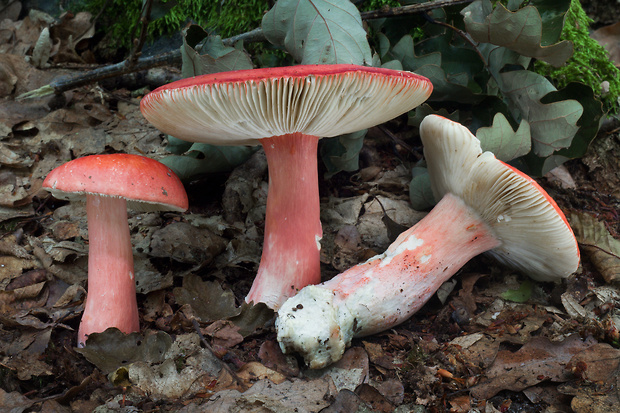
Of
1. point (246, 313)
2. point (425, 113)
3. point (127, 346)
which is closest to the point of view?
point (127, 346)

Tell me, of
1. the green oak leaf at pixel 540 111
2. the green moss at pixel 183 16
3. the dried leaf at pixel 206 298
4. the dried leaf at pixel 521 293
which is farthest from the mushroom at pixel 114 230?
the green oak leaf at pixel 540 111

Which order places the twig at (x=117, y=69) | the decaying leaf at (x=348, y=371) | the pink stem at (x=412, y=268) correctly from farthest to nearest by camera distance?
the twig at (x=117, y=69)
the pink stem at (x=412, y=268)
the decaying leaf at (x=348, y=371)

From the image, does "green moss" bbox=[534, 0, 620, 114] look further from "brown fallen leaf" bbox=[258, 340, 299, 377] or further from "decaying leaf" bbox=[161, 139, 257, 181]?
"brown fallen leaf" bbox=[258, 340, 299, 377]

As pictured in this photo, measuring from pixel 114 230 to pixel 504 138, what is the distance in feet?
7.08

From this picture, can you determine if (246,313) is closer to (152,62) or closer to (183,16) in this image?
(152,62)

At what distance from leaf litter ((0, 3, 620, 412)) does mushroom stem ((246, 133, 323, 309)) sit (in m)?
0.19

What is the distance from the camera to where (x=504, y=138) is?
252cm

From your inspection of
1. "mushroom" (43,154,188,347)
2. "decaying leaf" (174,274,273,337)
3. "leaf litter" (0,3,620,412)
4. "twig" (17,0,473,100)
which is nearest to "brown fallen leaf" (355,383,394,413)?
"leaf litter" (0,3,620,412)

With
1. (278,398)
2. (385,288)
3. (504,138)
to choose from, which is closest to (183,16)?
(504,138)

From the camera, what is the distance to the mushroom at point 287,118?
183 centimetres

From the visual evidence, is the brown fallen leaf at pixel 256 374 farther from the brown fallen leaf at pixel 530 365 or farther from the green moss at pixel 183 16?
the green moss at pixel 183 16

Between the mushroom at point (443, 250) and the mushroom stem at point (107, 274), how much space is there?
2.66 ft

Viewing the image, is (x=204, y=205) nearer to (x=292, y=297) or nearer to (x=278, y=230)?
(x=278, y=230)

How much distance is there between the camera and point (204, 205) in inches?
125
